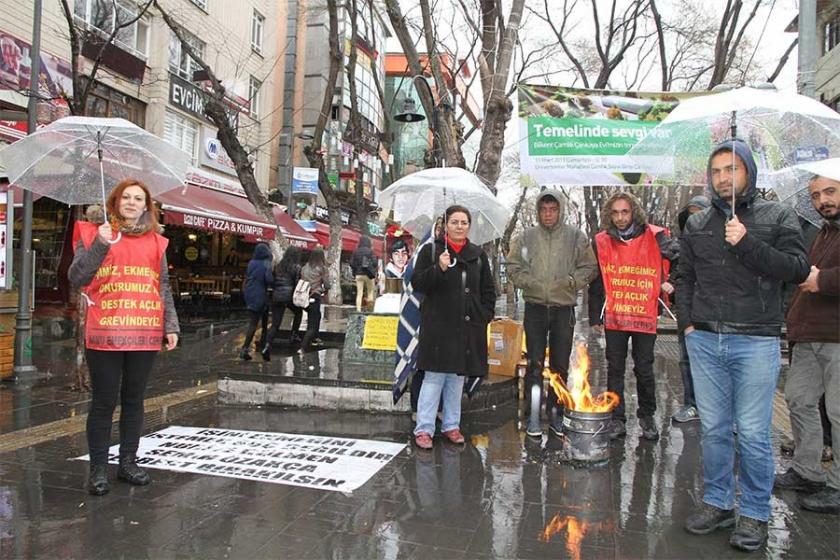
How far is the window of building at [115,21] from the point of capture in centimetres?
1515

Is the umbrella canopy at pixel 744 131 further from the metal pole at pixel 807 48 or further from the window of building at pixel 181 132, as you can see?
the window of building at pixel 181 132

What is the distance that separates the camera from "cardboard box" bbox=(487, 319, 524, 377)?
6.82 meters

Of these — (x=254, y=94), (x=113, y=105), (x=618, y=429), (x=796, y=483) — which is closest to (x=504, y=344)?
(x=618, y=429)

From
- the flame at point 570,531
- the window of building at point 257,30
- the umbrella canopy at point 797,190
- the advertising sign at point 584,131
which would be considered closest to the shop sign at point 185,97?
the window of building at point 257,30

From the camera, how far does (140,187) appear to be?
395cm

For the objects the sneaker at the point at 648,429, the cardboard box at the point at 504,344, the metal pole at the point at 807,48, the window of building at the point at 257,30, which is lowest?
the sneaker at the point at 648,429

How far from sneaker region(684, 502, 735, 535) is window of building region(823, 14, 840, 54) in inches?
778

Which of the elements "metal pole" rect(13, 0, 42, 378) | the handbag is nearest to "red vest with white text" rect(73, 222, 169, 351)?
"metal pole" rect(13, 0, 42, 378)

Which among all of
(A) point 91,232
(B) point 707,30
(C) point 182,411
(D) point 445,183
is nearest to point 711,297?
(D) point 445,183

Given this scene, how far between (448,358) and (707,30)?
1346 centimetres

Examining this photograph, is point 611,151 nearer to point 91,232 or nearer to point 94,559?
point 91,232

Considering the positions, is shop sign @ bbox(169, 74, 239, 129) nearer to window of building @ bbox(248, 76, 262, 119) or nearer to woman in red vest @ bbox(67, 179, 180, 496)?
window of building @ bbox(248, 76, 262, 119)

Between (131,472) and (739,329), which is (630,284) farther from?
(131,472)

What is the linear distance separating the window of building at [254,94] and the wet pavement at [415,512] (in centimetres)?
1984
